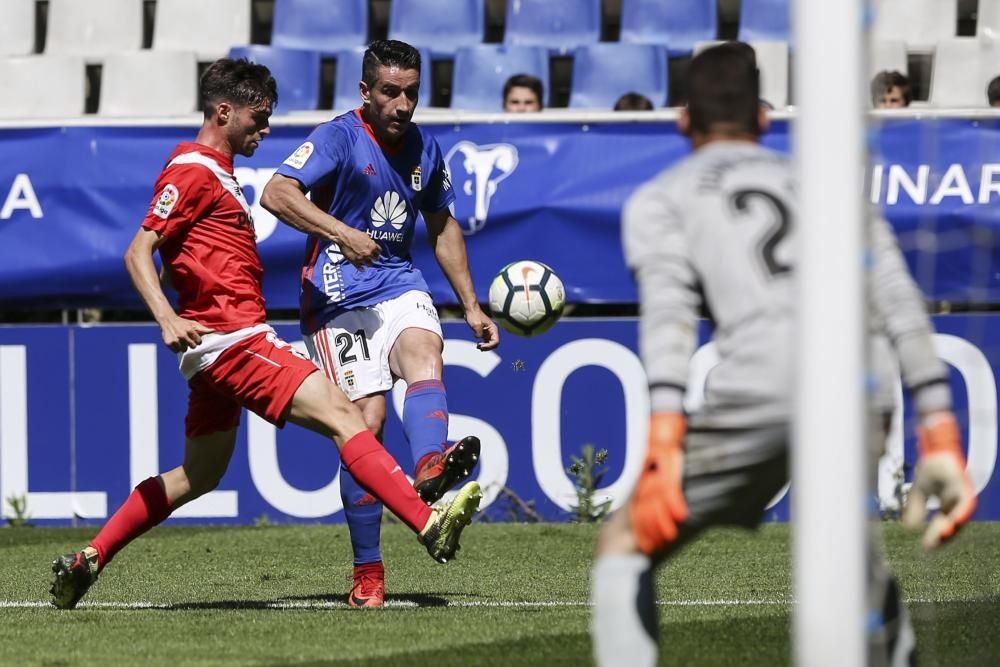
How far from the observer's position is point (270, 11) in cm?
1396

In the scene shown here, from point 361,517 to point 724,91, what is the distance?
3302 millimetres

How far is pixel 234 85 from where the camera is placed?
6.46 metres

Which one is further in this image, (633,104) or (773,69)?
(773,69)

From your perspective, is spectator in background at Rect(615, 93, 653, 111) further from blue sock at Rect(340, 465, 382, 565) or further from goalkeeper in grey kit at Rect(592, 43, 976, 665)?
goalkeeper in grey kit at Rect(592, 43, 976, 665)

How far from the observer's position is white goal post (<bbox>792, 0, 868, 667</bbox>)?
325cm

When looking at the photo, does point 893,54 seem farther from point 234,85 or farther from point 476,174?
point 234,85

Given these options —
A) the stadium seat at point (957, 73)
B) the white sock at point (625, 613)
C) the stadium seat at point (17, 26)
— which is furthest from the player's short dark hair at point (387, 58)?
the stadium seat at point (17, 26)

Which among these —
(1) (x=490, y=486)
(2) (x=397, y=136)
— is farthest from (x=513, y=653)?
(1) (x=490, y=486)

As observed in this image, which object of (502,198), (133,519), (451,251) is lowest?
(133,519)

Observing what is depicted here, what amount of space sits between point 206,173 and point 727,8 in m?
8.02

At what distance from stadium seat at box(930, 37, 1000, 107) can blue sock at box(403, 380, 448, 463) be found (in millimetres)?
6496

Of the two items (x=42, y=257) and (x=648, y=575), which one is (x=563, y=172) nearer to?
(x=42, y=257)

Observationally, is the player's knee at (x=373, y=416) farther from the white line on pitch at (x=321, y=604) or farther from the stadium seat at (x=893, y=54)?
the stadium seat at (x=893, y=54)

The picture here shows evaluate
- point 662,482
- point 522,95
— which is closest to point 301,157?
point 662,482
